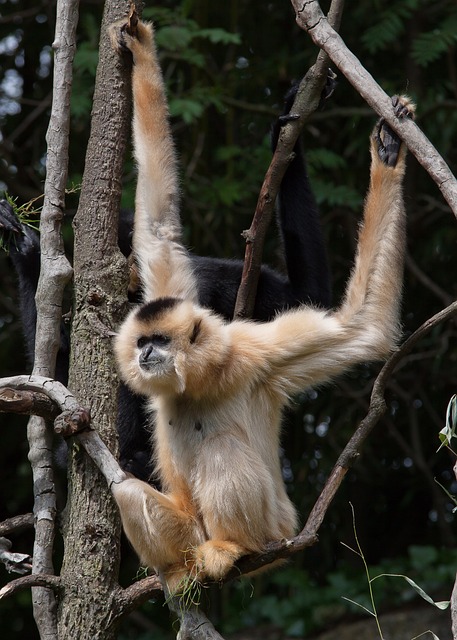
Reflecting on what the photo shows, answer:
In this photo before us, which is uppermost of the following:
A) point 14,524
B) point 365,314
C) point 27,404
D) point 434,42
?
point 434,42

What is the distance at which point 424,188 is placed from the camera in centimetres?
862

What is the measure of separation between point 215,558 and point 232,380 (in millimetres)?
760

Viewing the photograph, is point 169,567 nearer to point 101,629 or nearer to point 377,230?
point 101,629

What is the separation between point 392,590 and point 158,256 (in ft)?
15.4

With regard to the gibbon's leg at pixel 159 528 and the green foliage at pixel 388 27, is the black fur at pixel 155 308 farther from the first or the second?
the green foliage at pixel 388 27

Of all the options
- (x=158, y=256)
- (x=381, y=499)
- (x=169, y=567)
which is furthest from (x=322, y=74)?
(x=381, y=499)

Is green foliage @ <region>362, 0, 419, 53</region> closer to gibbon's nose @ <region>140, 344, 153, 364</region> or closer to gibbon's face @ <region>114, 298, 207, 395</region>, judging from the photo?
gibbon's face @ <region>114, 298, 207, 395</region>

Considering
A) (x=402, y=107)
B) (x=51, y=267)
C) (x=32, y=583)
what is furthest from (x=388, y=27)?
(x=32, y=583)

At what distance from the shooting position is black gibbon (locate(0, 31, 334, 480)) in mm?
5730

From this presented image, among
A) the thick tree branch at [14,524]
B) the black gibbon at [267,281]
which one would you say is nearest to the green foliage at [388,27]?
the black gibbon at [267,281]

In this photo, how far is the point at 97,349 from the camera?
4098 millimetres

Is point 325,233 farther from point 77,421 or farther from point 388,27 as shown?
point 77,421

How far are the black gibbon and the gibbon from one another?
164cm

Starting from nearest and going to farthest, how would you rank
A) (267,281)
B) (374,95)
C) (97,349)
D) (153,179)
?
1. (374,95)
2. (97,349)
3. (153,179)
4. (267,281)
